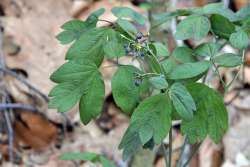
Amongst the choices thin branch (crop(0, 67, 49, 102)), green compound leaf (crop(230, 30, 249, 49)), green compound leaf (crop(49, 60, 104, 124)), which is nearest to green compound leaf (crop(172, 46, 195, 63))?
green compound leaf (crop(230, 30, 249, 49))

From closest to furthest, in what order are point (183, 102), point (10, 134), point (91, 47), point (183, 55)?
point (183, 102) → point (91, 47) → point (183, 55) → point (10, 134)

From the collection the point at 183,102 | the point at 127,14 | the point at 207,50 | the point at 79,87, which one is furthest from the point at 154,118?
the point at 127,14

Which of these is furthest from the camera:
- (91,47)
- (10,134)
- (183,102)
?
(10,134)

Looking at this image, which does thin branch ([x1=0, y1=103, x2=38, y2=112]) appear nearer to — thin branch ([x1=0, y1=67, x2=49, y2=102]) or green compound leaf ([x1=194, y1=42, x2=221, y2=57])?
thin branch ([x1=0, y1=67, x2=49, y2=102])

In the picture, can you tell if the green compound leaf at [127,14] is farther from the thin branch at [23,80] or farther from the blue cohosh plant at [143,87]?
the thin branch at [23,80]

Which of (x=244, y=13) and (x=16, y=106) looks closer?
(x=244, y=13)

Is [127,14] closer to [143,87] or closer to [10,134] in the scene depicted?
[143,87]

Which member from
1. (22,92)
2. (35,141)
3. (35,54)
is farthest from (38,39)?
(35,141)
